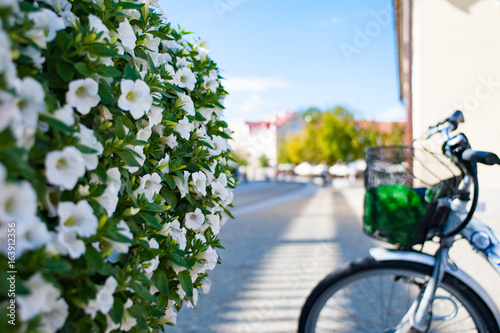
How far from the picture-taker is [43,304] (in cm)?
73

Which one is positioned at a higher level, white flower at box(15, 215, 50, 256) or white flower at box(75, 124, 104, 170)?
white flower at box(75, 124, 104, 170)

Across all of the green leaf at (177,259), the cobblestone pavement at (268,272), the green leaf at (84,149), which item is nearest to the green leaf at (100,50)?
the green leaf at (84,149)

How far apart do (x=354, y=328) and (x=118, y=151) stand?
2295 millimetres

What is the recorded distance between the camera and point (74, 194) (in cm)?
90

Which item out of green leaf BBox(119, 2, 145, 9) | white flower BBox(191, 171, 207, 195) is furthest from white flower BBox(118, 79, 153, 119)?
white flower BBox(191, 171, 207, 195)

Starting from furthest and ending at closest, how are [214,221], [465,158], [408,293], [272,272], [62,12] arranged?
[272,272] → [408,293] → [465,158] → [214,221] → [62,12]

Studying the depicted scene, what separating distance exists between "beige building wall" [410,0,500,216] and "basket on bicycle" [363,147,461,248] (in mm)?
6227

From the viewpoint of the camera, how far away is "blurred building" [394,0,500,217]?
7637 mm

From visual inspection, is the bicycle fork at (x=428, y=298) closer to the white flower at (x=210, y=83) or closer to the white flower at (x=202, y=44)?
the white flower at (x=210, y=83)

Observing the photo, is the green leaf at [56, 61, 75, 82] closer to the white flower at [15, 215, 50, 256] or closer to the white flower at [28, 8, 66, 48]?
the white flower at [28, 8, 66, 48]

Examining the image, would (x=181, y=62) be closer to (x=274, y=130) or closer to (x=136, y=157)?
(x=136, y=157)

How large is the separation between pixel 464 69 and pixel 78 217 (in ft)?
29.3

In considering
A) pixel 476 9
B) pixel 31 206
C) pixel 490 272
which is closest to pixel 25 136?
pixel 31 206

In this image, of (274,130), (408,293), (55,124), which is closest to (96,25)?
(55,124)
